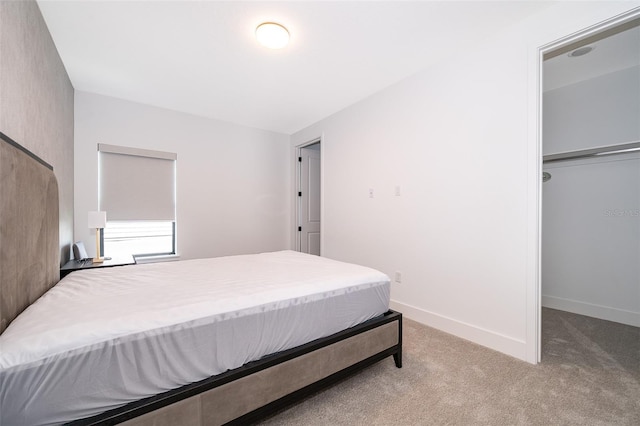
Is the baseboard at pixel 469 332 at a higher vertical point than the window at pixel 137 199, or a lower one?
lower

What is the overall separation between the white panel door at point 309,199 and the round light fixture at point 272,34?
2676mm

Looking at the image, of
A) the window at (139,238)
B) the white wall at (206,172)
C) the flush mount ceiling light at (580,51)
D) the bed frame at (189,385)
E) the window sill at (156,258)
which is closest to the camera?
the bed frame at (189,385)

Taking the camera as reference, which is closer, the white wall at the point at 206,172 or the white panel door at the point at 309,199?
the white wall at the point at 206,172

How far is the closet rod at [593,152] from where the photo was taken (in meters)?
2.55

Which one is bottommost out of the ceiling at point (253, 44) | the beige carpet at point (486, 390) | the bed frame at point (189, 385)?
the beige carpet at point (486, 390)

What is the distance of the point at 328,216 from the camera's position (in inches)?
159

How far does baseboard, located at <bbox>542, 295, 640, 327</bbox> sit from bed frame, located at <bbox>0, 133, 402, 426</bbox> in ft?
8.80

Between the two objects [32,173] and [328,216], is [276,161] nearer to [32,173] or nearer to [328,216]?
[328,216]

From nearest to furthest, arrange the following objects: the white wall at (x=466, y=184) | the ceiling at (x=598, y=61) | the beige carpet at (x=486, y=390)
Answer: the beige carpet at (x=486, y=390) → the white wall at (x=466, y=184) → the ceiling at (x=598, y=61)

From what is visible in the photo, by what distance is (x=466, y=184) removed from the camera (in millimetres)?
2410

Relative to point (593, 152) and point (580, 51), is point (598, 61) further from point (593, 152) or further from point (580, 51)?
point (593, 152)

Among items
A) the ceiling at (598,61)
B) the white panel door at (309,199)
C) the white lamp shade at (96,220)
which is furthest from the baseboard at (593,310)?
the white lamp shade at (96,220)

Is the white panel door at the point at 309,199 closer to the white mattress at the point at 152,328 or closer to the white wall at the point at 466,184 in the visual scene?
the white wall at the point at 466,184

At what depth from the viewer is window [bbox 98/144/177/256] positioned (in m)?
3.29
